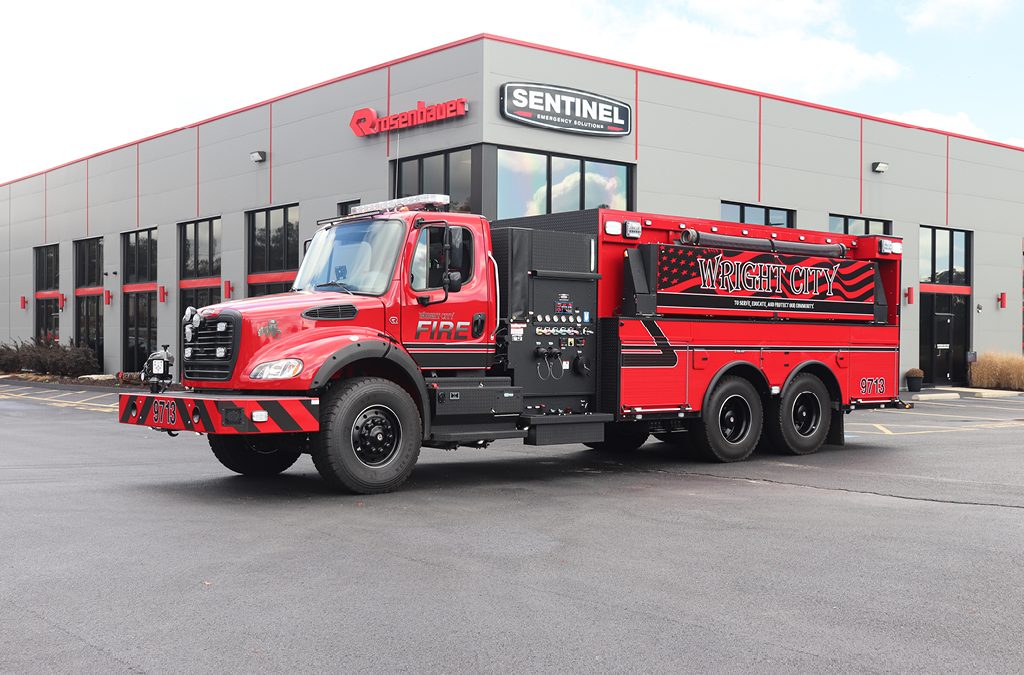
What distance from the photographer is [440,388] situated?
10.5 m

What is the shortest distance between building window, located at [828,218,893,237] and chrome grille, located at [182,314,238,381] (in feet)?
74.0

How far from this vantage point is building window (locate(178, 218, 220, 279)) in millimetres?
31266

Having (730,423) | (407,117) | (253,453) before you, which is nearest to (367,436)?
(253,453)

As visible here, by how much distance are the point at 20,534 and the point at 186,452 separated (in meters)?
6.24

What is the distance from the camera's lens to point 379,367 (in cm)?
1030

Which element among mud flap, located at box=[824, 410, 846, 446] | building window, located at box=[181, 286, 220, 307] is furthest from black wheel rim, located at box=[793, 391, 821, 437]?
building window, located at box=[181, 286, 220, 307]

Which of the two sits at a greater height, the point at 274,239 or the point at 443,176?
the point at 443,176

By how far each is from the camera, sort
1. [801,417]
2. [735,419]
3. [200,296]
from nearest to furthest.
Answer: [735,419] → [801,417] → [200,296]

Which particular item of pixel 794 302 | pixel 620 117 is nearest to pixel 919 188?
pixel 620 117

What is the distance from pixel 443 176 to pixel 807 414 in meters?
11.4

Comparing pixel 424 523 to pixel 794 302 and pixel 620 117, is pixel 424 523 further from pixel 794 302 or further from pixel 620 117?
pixel 620 117

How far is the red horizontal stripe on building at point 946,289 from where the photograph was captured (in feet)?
105

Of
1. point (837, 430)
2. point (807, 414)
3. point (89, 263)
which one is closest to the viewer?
point (807, 414)

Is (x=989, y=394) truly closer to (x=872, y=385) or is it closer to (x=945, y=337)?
(x=945, y=337)
